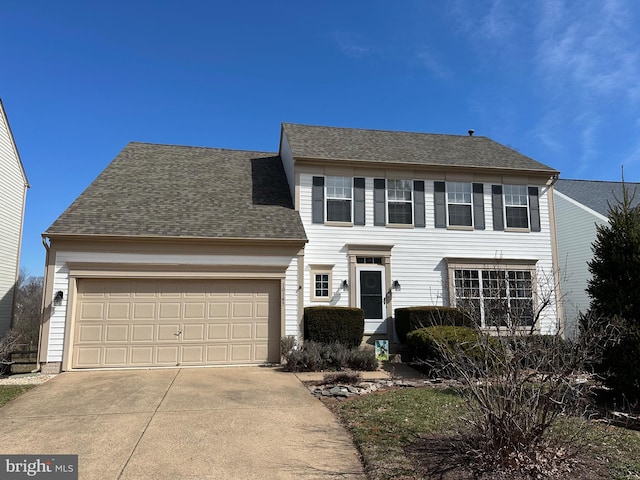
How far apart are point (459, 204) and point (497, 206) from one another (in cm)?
139

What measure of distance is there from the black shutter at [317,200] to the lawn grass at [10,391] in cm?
840

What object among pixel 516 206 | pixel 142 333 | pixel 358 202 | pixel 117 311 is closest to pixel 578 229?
pixel 516 206

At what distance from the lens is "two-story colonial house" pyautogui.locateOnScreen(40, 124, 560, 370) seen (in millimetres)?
11281

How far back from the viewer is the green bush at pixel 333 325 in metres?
12.1

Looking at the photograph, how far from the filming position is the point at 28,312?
27.3m

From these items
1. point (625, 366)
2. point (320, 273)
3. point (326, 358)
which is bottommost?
point (326, 358)

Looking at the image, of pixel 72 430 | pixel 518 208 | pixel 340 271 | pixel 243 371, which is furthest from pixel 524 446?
pixel 518 208

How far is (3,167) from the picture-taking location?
588 inches

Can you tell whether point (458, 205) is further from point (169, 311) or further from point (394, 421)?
point (394, 421)

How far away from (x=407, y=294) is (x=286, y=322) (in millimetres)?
4186

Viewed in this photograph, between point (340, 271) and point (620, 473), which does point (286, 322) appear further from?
point (620, 473)

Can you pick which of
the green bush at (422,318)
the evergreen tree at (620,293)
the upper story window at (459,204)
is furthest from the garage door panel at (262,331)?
the evergreen tree at (620,293)

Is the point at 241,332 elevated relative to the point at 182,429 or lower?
elevated

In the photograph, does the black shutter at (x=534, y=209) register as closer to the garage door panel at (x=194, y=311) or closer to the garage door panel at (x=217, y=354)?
the garage door panel at (x=217, y=354)
